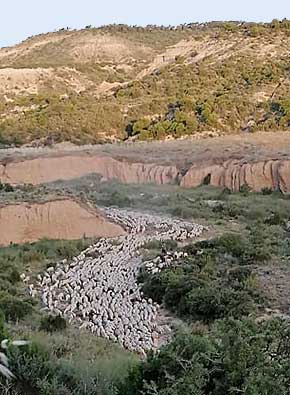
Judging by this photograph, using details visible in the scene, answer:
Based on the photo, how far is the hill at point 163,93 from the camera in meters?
52.9

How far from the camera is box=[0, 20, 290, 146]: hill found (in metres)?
52.9

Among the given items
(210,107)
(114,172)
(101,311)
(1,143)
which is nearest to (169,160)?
(114,172)

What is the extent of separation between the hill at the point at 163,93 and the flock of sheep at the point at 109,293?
31.2 meters

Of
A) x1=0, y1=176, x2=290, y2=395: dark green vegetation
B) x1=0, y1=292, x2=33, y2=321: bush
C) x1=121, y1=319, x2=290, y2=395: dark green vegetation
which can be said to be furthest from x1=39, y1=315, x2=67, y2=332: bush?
x1=121, y1=319, x2=290, y2=395: dark green vegetation

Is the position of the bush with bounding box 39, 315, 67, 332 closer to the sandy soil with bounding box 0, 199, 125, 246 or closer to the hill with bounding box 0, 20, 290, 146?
the sandy soil with bounding box 0, 199, 125, 246

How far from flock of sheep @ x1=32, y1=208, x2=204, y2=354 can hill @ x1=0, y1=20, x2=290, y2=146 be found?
31.2 metres

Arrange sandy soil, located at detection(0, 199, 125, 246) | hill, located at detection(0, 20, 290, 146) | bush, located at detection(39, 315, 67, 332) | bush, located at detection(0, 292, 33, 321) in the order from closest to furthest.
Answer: bush, located at detection(39, 315, 67, 332), bush, located at detection(0, 292, 33, 321), sandy soil, located at detection(0, 199, 125, 246), hill, located at detection(0, 20, 290, 146)

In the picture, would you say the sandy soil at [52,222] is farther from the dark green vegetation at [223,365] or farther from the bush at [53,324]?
the dark green vegetation at [223,365]

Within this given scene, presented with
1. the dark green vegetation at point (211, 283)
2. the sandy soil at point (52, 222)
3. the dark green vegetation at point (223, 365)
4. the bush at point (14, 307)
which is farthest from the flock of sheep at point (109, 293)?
the dark green vegetation at point (223, 365)

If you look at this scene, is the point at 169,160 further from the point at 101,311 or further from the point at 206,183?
the point at 101,311

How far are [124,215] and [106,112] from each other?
2996 centimetres

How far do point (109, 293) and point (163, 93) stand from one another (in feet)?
157

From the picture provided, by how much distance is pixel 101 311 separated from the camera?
42.2 ft

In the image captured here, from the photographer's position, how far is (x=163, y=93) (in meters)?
60.8
